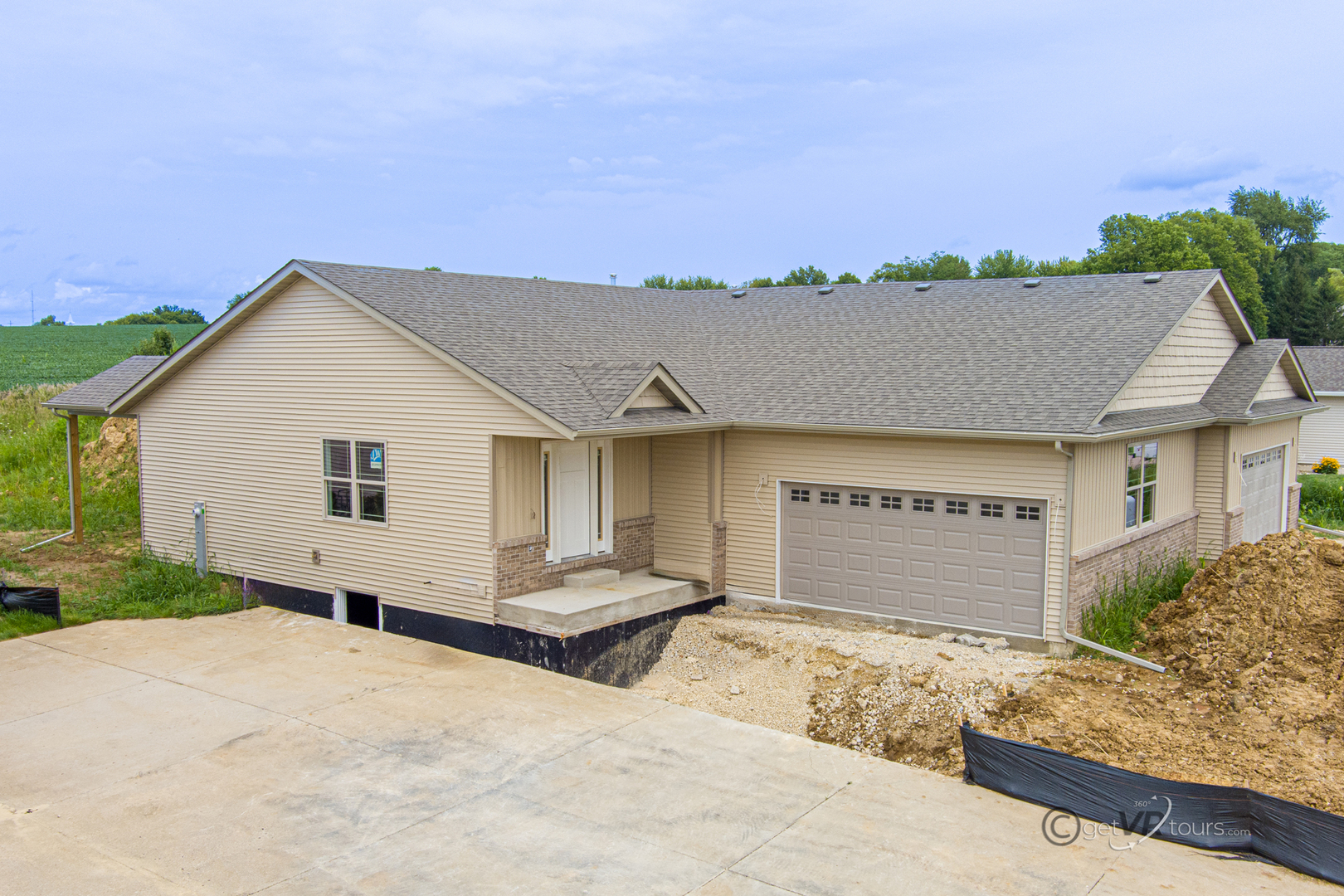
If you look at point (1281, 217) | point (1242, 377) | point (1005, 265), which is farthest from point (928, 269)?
point (1242, 377)

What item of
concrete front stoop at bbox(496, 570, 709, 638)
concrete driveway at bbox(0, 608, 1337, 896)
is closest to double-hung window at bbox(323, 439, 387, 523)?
concrete front stoop at bbox(496, 570, 709, 638)

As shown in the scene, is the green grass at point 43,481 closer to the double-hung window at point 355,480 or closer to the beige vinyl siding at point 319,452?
the beige vinyl siding at point 319,452

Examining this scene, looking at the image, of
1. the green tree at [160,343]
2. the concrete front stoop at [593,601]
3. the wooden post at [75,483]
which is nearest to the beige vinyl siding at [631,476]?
the concrete front stoop at [593,601]

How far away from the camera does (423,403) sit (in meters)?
13.1

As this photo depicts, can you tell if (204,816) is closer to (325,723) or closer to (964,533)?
(325,723)

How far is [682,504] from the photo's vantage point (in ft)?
49.4

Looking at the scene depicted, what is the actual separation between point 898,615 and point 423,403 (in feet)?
23.6

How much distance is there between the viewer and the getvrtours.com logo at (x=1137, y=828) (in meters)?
7.57

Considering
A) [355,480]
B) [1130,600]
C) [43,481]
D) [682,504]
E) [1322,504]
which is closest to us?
[1130,600]

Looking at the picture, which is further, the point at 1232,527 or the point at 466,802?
the point at 1232,527

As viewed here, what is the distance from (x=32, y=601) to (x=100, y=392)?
21.5 feet

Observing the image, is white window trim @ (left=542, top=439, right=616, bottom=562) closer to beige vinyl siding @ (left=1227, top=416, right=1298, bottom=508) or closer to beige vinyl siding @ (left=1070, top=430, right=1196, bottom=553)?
beige vinyl siding @ (left=1070, top=430, right=1196, bottom=553)

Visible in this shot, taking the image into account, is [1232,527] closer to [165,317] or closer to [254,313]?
[254,313]

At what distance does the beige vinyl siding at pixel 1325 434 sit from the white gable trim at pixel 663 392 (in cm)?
2974
